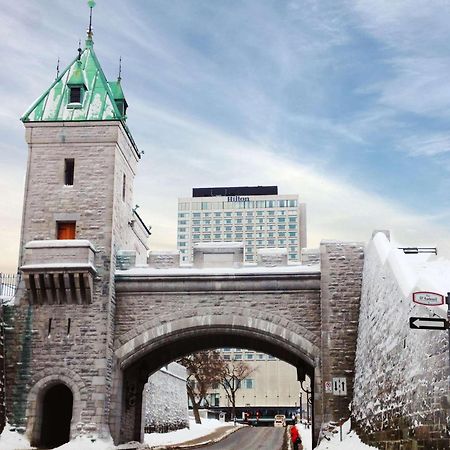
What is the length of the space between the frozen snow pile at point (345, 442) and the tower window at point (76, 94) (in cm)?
1550

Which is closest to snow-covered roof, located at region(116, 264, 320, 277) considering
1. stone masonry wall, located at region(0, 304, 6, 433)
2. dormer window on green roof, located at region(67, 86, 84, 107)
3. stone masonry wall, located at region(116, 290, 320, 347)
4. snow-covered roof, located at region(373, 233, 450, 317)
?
stone masonry wall, located at region(116, 290, 320, 347)

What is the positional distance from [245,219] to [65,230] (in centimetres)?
13560

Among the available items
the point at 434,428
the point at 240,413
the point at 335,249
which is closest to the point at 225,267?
the point at 335,249

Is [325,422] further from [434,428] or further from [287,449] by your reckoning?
[434,428]

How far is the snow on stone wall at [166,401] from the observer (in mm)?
37625

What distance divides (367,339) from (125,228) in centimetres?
1096

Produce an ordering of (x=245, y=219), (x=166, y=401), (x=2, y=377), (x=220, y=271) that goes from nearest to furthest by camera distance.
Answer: (x=2, y=377) → (x=220, y=271) → (x=166, y=401) → (x=245, y=219)

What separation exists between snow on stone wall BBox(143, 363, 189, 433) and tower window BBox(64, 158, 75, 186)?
36.7 feet

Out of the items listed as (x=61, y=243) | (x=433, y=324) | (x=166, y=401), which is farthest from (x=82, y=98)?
(x=166, y=401)

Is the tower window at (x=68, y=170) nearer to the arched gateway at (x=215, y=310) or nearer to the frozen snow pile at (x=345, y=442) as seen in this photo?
the arched gateway at (x=215, y=310)

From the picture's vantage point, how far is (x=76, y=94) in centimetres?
2827

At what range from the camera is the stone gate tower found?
24.8m

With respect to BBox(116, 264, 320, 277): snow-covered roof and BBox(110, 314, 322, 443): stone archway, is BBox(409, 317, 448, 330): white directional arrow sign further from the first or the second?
BBox(116, 264, 320, 277): snow-covered roof

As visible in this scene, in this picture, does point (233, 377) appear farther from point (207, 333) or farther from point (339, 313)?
point (339, 313)
